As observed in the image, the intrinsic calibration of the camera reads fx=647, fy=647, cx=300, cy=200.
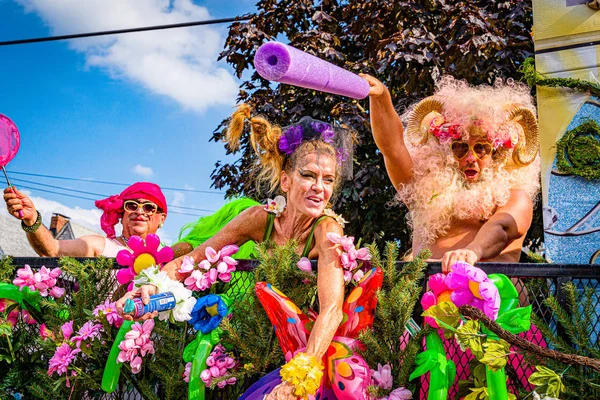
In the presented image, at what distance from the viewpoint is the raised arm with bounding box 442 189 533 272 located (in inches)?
111

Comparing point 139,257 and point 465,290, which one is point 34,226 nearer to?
point 139,257

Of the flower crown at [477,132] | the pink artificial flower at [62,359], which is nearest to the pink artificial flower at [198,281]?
the pink artificial flower at [62,359]

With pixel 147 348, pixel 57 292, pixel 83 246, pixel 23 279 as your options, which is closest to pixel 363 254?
pixel 147 348

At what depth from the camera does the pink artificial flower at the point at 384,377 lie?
2113mm

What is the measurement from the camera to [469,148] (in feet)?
10.9

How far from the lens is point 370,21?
645 cm

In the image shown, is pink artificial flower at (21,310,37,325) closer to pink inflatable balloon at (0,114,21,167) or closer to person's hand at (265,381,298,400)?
pink inflatable balloon at (0,114,21,167)

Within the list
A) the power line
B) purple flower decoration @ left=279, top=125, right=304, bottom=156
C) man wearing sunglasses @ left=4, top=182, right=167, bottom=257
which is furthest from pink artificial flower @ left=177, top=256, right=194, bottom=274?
the power line

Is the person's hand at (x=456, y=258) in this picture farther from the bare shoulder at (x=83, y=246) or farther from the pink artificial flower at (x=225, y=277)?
the bare shoulder at (x=83, y=246)

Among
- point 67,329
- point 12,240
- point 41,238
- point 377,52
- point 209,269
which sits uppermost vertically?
point 377,52

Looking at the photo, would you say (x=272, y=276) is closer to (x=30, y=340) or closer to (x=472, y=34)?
(x=30, y=340)

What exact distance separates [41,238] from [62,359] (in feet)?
3.49

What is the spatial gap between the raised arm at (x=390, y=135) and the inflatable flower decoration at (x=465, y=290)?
1093 millimetres

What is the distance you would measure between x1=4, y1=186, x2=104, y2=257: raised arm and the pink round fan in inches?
5.5
